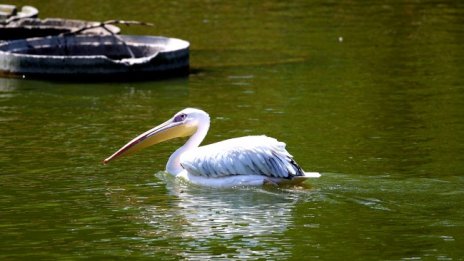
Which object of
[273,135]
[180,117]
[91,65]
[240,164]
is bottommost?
[273,135]

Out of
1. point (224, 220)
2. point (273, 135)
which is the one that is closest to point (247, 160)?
point (224, 220)

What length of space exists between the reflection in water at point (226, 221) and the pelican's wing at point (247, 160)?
0.16 m

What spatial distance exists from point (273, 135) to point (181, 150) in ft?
6.11

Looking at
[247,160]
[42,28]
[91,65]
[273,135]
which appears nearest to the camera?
[247,160]

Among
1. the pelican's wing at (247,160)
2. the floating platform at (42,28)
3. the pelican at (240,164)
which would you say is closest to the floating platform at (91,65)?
the floating platform at (42,28)

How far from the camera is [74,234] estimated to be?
904 cm

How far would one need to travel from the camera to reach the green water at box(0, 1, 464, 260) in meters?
8.83

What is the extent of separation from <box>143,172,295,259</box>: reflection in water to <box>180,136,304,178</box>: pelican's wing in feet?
0.52

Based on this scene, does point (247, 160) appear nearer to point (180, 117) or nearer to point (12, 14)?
point (180, 117)

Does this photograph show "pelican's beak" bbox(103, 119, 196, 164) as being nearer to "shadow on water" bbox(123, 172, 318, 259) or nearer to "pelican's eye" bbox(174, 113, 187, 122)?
"pelican's eye" bbox(174, 113, 187, 122)

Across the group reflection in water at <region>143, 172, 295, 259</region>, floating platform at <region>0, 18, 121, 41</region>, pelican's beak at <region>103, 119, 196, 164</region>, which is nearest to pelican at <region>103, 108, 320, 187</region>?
reflection in water at <region>143, 172, 295, 259</region>

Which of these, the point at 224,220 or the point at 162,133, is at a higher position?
the point at 162,133

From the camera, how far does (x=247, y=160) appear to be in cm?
1039

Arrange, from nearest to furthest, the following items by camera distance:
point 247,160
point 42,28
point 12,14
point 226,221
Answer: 1. point 226,221
2. point 247,160
3. point 42,28
4. point 12,14
